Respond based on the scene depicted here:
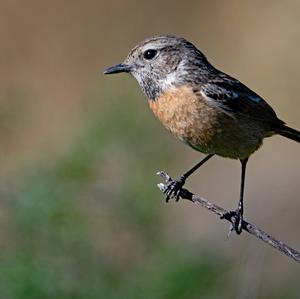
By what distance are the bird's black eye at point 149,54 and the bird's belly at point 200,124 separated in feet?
1.11

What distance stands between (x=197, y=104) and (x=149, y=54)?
58cm

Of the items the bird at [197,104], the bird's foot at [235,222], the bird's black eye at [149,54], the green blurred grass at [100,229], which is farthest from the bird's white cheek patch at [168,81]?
the green blurred grass at [100,229]

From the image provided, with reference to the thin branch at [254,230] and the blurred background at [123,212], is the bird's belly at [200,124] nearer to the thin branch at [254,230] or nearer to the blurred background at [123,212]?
the thin branch at [254,230]

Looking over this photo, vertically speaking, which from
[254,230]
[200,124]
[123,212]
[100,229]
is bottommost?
[254,230]

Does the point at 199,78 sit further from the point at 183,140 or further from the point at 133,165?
the point at 133,165

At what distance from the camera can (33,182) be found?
27.3 feet

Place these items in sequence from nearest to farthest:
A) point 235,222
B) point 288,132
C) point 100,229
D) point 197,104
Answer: point 235,222
point 197,104
point 288,132
point 100,229

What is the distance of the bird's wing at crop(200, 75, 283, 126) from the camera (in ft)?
23.5

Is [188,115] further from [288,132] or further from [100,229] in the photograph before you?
[100,229]

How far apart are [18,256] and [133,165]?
1684mm

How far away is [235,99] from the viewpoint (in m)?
7.30

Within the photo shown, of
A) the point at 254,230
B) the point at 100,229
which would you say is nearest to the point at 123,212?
the point at 100,229

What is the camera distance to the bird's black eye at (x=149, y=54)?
288 inches

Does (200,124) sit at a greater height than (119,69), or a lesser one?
lesser
